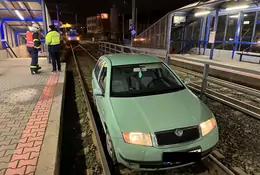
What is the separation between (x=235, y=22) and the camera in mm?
12469

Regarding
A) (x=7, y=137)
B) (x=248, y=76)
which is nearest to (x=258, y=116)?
(x=248, y=76)

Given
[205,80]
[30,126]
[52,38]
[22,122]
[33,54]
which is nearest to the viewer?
[30,126]

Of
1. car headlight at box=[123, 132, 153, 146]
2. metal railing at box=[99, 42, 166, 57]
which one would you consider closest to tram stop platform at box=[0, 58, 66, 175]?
car headlight at box=[123, 132, 153, 146]

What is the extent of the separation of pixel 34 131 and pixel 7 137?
0.43 metres

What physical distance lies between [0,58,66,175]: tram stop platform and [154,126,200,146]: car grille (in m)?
1.50

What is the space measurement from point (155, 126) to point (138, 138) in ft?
0.89

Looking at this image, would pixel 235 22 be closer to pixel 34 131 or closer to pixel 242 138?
pixel 242 138

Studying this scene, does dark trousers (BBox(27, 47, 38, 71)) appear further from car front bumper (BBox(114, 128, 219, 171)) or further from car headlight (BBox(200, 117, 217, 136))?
car headlight (BBox(200, 117, 217, 136))

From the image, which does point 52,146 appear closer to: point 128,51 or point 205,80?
point 205,80

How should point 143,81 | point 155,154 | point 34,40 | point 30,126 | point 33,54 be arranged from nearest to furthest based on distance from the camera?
point 155,154, point 143,81, point 30,126, point 34,40, point 33,54

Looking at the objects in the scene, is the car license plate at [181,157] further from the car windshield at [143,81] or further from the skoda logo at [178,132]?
the car windshield at [143,81]

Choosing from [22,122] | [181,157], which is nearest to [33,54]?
[22,122]

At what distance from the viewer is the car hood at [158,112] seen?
2556 millimetres

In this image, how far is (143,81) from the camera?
141 inches
